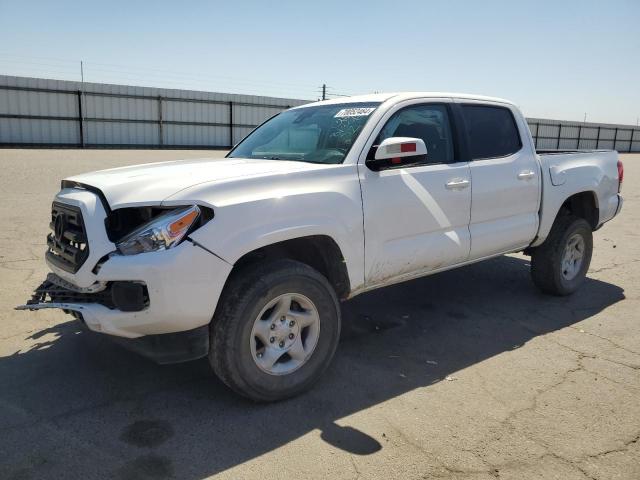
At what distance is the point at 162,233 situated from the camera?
2.83m

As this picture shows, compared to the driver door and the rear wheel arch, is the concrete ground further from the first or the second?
the rear wheel arch

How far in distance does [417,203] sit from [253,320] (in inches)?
60.4

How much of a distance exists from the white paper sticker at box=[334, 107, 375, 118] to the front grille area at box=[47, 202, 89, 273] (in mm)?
2057

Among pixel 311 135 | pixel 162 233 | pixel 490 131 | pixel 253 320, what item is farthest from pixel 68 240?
pixel 490 131

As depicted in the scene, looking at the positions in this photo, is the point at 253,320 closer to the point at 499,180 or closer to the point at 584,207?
the point at 499,180

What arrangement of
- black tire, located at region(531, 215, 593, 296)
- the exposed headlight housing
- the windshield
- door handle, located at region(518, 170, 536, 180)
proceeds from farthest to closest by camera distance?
black tire, located at region(531, 215, 593, 296), door handle, located at region(518, 170, 536, 180), the windshield, the exposed headlight housing

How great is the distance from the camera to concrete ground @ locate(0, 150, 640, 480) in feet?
8.83

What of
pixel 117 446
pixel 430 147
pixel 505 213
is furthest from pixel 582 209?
pixel 117 446

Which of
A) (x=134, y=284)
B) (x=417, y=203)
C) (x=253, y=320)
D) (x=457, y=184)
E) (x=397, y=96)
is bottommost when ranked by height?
(x=253, y=320)

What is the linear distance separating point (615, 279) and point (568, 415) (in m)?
3.69

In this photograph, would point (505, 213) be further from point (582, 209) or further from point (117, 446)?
point (117, 446)

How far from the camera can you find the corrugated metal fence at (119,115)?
23.6 meters

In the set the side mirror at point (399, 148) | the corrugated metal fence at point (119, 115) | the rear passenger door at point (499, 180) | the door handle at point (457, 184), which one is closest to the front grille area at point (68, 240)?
the side mirror at point (399, 148)

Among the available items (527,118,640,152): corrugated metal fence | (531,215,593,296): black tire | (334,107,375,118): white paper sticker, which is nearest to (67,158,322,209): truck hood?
(334,107,375,118): white paper sticker
